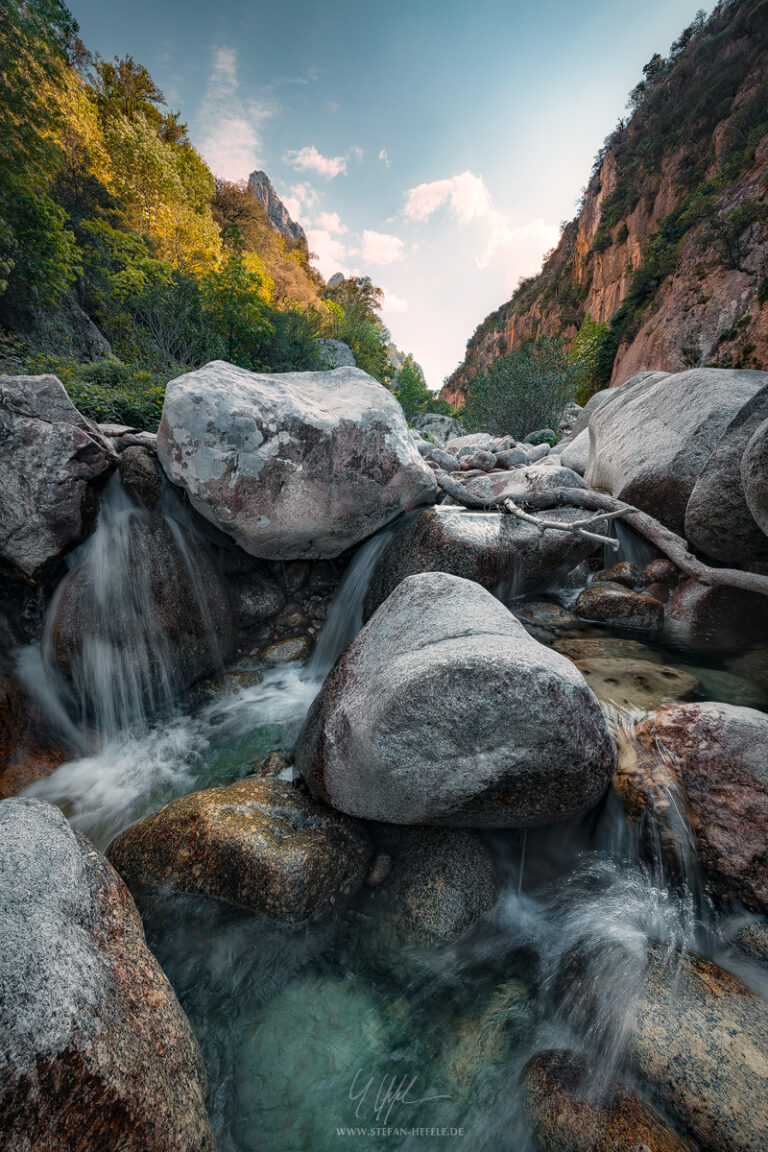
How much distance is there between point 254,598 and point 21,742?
2501 mm

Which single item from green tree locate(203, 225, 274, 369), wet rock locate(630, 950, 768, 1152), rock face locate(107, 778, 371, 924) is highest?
green tree locate(203, 225, 274, 369)

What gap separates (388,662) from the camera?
2.88 meters

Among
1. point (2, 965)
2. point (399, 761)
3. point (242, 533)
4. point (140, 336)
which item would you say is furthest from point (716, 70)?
point (2, 965)

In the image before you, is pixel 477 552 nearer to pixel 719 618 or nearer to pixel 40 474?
pixel 719 618

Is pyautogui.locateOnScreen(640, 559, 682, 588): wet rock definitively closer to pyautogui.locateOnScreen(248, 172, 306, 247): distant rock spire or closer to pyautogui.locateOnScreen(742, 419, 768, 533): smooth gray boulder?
pyautogui.locateOnScreen(742, 419, 768, 533): smooth gray boulder

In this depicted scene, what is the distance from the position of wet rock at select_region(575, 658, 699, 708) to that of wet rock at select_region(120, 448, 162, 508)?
181 inches

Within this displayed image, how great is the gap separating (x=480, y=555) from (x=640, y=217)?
114ft

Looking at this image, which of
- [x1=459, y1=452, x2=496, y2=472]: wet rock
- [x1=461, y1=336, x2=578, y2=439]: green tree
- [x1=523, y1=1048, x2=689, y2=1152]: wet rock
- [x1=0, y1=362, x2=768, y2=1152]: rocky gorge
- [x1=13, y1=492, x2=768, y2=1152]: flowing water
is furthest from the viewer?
[x1=461, y1=336, x2=578, y2=439]: green tree

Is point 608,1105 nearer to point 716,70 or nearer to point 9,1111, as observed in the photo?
point 9,1111

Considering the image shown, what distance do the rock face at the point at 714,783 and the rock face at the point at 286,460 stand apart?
3.40m

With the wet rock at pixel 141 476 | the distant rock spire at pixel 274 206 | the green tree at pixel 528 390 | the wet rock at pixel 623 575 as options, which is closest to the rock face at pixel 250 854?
the wet rock at pixel 141 476

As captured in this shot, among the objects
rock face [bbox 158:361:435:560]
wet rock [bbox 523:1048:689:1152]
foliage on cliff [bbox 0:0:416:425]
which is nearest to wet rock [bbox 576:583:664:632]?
rock face [bbox 158:361:435:560]

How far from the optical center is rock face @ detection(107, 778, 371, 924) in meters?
2.38

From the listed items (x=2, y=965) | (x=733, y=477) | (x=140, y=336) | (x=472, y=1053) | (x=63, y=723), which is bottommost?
(x=472, y=1053)
